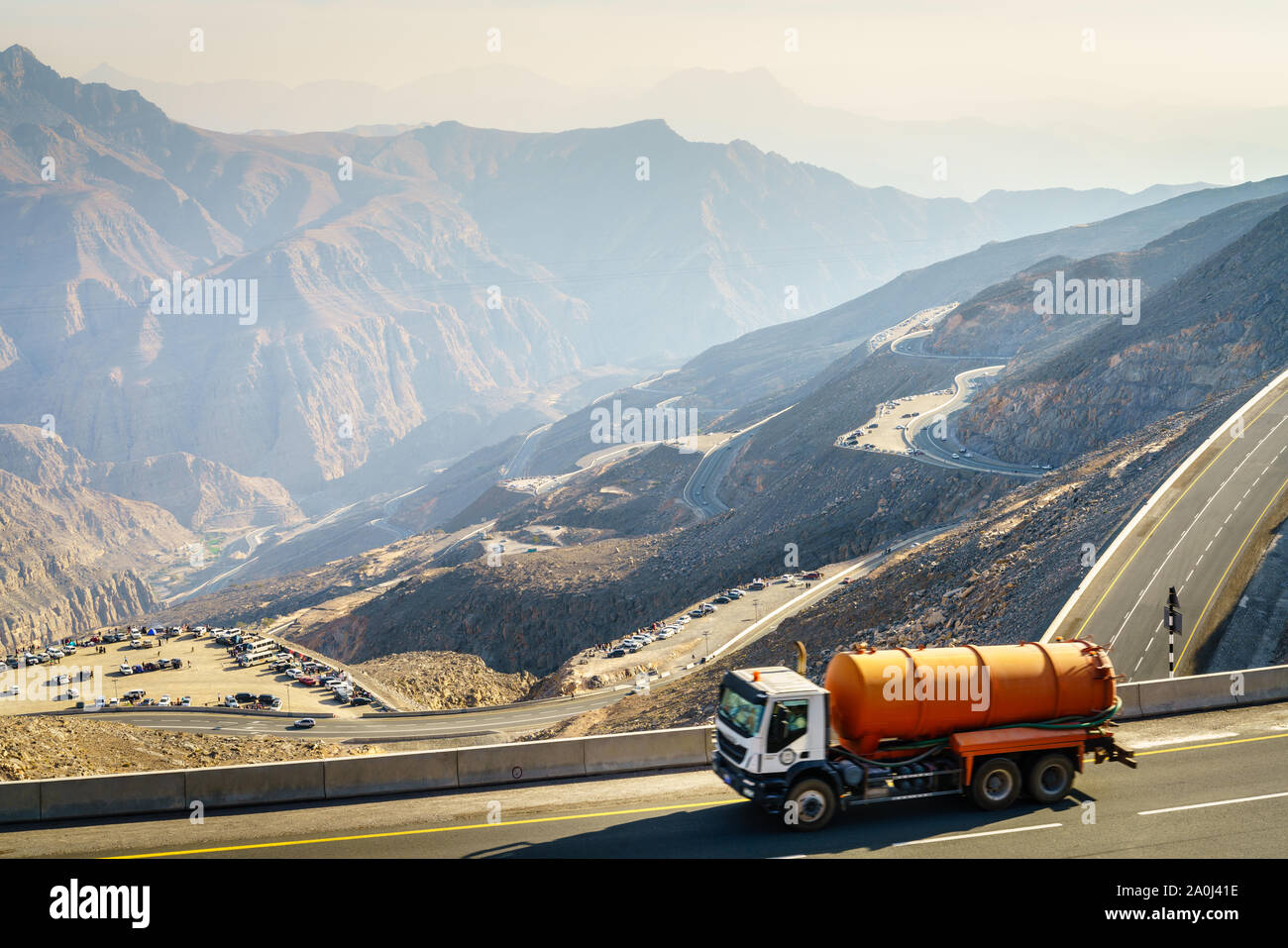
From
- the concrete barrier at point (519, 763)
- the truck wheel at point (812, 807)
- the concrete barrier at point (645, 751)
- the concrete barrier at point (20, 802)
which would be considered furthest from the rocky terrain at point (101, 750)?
the truck wheel at point (812, 807)

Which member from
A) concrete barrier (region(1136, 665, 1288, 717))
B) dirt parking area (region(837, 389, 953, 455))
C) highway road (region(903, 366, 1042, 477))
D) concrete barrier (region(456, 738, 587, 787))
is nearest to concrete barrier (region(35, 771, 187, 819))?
concrete barrier (region(456, 738, 587, 787))

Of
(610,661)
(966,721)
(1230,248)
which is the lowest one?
(610,661)

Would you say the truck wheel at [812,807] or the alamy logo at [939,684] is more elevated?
the alamy logo at [939,684]

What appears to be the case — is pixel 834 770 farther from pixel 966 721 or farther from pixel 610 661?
pixel 610 661

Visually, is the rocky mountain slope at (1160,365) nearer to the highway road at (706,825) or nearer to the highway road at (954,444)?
the highway road at (954,444)
